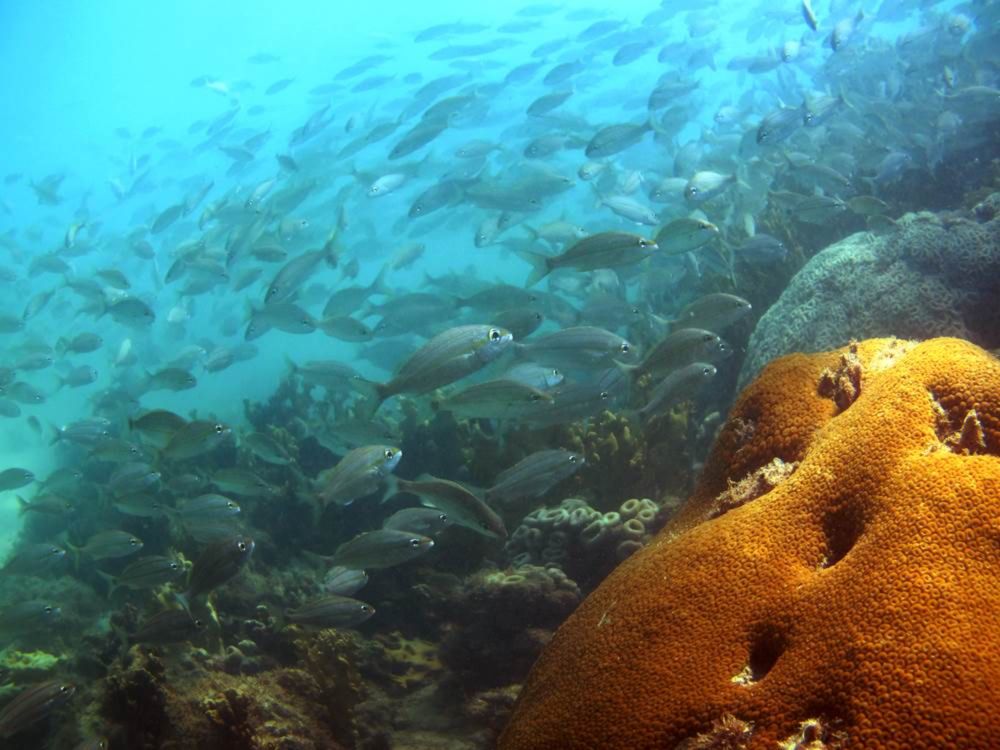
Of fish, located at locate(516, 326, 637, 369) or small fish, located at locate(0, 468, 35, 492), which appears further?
small fish, located at locate(0, 468, 35, 492)

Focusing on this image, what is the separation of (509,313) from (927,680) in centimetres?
602

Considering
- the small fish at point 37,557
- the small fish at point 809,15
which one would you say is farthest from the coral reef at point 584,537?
the small fish at point 809,15

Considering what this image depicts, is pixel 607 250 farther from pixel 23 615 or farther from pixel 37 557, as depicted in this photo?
pixel 37 557

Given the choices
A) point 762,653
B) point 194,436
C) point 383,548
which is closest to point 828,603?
point 762,653

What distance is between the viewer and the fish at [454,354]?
16.3 ft

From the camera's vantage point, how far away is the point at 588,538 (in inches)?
192

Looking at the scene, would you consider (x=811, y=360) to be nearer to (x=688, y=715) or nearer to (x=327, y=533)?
(x=688, y=715)

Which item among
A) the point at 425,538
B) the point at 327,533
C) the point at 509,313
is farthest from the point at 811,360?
the point at 327,533

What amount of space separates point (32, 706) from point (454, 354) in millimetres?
4014

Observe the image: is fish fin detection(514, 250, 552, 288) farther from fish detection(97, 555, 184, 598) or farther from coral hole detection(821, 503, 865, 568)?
coral hole detection(821, 503, 865, 568)

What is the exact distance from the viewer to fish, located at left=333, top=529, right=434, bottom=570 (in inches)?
182

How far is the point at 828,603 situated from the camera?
1754 mm

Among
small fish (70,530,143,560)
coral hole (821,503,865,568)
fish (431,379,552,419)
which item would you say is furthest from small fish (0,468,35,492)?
coral hole (821,503,865,568)

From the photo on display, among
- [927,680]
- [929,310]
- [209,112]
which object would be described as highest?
[209,112]
